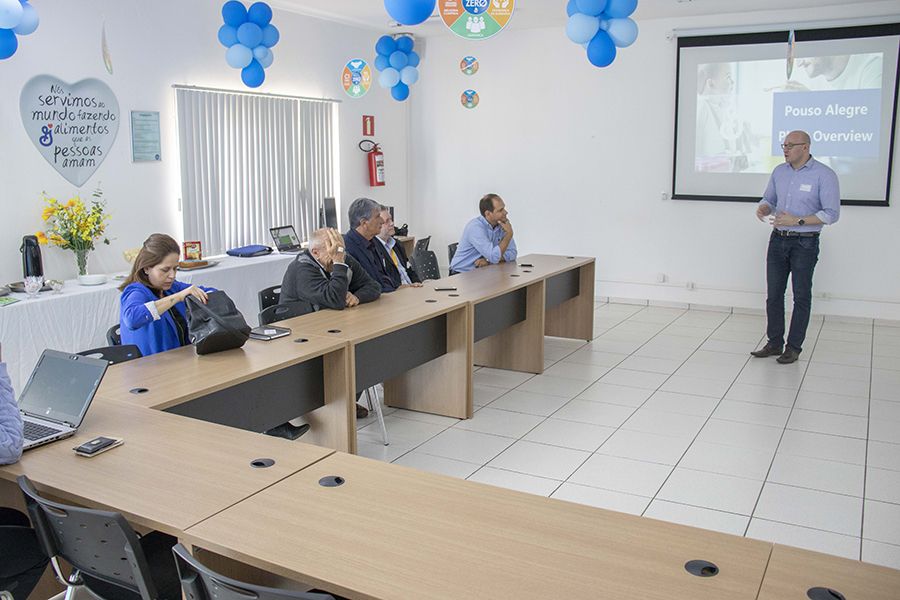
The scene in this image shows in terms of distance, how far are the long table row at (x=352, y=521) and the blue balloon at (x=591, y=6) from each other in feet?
12.1

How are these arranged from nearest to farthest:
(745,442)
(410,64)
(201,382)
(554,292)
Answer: (201,382) < (745,442) < (554,292) < (410,64)

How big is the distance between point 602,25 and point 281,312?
3.22 metres

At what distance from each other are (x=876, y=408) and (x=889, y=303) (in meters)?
2.97

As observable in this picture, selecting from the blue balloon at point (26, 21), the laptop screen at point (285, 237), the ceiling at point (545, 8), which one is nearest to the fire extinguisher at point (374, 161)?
the ceiling at point (545, 8)

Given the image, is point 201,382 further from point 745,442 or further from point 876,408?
point 876,408

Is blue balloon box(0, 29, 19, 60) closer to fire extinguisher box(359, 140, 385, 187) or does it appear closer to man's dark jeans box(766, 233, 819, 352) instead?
fire extinguisher box(359, 140, 385, 187)

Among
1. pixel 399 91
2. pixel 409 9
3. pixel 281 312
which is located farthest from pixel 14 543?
pixel 399 91

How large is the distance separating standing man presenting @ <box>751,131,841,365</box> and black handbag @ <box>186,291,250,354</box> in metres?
4.47

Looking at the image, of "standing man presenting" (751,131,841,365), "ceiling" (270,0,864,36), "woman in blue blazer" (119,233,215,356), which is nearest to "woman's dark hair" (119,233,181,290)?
"woman in blue blazer" (119,233,215,356)

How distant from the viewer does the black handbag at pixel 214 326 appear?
12.0 feet

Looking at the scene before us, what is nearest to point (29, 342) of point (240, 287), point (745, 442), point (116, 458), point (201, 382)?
point (240, 287)

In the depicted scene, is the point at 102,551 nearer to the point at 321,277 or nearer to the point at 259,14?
the point at 321,277

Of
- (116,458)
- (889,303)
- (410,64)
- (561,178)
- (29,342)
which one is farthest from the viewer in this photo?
(561,178)

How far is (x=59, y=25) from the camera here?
5766 millimetres
